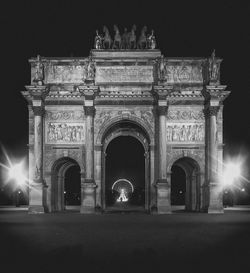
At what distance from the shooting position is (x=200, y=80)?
116ft

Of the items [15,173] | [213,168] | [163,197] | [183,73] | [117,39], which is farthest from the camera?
[15,173]

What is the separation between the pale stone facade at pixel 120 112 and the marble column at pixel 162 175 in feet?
0.70

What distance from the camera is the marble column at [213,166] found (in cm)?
3388

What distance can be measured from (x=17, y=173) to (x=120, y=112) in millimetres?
20857

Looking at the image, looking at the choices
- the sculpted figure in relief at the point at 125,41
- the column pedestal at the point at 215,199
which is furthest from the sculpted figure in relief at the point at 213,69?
the column pedestal at the point at 215,199

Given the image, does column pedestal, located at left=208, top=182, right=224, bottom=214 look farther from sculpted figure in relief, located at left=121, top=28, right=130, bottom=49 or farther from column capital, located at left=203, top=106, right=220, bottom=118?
sculpted figure in relief, located at left=121, top=28, right=130, bottom=49

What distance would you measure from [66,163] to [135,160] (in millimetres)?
28098

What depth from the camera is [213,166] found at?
113 feet

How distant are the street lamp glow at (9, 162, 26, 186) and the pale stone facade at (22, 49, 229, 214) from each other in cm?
1573

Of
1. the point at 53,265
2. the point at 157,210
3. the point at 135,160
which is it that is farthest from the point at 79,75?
the point at 135,160

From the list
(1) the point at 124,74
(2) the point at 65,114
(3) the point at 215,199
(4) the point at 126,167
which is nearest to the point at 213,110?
(3) the point at 215,199

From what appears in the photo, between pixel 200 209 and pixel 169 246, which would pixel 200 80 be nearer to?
pixel 200 209

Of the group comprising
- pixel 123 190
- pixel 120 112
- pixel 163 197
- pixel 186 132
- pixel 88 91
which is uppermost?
pixel 88 91

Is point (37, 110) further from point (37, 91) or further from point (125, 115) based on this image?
point (125, 115)
